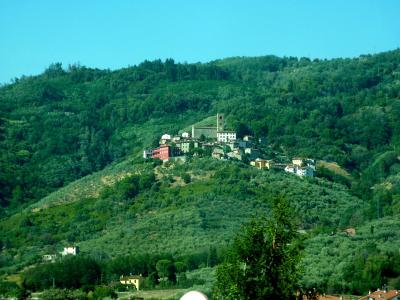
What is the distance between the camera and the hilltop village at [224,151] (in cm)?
9800

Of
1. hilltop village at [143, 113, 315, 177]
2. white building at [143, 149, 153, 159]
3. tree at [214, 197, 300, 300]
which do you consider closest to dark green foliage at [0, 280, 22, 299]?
hilltop village at [143, 113, 315, 177]

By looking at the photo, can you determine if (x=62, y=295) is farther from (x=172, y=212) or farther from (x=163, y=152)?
(x=163, y=152)

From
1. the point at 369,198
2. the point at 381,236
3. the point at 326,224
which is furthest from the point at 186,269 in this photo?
the point at 369,198

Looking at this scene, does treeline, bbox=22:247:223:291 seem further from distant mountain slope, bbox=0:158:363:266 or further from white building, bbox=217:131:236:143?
white building, bbox=217:131:236:143

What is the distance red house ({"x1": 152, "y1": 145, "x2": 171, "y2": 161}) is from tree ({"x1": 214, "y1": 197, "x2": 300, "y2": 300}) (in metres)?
86.2

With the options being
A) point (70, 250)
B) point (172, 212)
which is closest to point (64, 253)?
point (70, 250)

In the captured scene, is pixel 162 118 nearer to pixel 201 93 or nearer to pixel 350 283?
pixel 201 93

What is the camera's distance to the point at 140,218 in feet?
278

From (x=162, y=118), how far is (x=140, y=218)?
58594mm

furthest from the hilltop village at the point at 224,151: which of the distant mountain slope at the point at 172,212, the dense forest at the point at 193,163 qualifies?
the distant mountain slope at the point at 172,212

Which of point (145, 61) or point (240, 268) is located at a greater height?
point (145, 61)

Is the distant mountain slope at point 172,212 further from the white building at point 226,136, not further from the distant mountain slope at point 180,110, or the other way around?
the white building at point 226,136

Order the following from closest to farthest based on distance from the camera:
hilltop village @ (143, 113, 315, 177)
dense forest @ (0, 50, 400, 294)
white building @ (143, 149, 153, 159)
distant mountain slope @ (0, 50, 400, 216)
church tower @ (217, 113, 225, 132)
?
dense forest @ (0, 50, 400, 294), hilltop village @ (143, 113, 315, 177), white building @ (143, 149, 153, 159), church tower @ (217, 113, 225, 132), distant mountain slope @ (0, 50, 400, 216)

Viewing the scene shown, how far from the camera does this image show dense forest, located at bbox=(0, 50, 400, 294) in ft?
241
